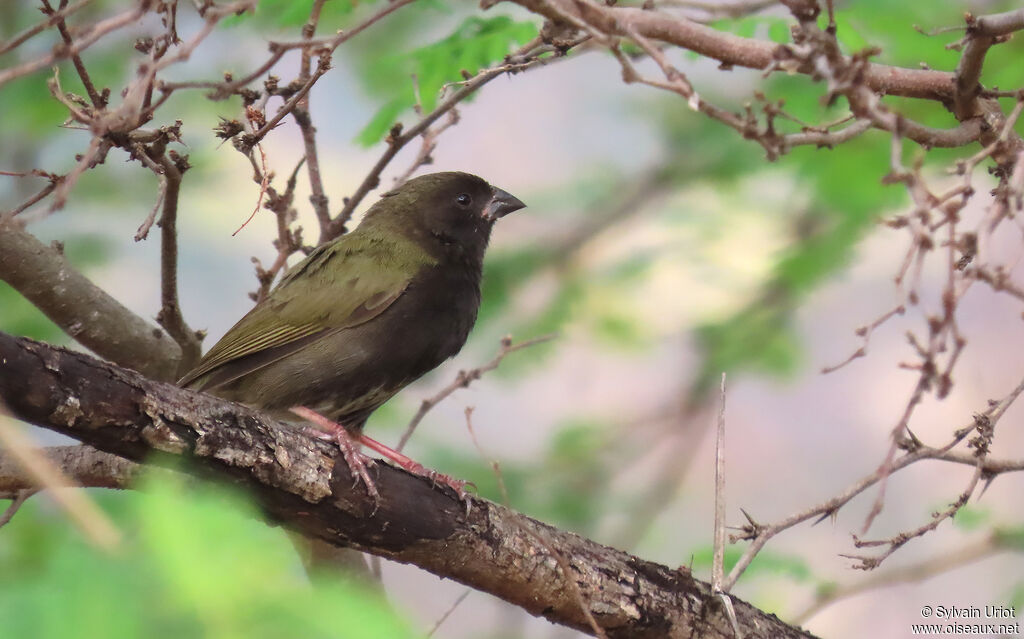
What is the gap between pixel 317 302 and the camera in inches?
182

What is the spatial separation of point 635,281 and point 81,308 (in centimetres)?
374

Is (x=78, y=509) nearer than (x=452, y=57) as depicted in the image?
Yes

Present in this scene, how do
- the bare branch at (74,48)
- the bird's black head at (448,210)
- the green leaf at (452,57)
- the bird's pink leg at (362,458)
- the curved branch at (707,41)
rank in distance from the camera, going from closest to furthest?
the bare branch at (74,48), the curved branch at (707,41), the bird's pink leg at (362,458), the green leaf at (452,57), the bird's black head at (448,210)

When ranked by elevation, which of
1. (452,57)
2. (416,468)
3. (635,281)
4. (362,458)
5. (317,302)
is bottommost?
(362,458)

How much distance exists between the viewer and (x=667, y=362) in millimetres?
9523

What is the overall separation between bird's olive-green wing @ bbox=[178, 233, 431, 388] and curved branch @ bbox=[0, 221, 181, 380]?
181mm

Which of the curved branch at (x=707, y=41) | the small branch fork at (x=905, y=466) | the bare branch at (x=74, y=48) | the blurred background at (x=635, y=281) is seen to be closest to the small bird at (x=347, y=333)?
the blurred background at (x=635, y=281)

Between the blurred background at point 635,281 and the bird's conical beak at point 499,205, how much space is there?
63 cm

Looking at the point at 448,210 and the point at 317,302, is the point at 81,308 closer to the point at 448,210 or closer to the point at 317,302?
the point at 317,302

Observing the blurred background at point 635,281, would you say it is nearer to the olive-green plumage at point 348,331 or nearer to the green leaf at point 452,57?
the green leaf at point 452,57

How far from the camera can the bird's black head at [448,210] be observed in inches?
201

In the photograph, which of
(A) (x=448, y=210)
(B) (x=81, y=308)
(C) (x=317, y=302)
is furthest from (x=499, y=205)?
(B) (x=81, y=308)

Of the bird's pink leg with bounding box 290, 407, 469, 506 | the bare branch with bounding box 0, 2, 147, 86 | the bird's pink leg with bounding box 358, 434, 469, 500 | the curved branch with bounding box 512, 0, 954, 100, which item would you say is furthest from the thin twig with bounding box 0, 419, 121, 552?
the bird's pink leg with bounding box 358, 434, 469, 500

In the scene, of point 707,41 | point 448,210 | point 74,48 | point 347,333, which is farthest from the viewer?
point 448,210
